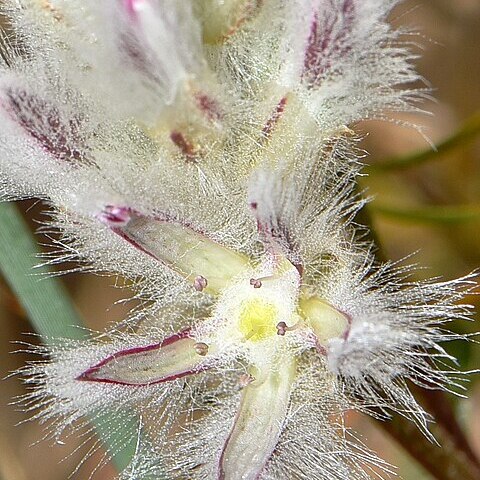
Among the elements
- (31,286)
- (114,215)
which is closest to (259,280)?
(114,215)

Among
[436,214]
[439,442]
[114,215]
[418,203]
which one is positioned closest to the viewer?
[114,215]

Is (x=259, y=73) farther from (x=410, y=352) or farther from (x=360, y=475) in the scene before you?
(x=360, y=475)

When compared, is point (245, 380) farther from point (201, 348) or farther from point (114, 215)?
point (114, 215)

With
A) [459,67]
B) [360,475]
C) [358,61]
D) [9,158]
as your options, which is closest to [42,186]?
[9,158]

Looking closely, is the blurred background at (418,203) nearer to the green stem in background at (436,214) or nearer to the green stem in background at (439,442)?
the green stem in background at (436,214)

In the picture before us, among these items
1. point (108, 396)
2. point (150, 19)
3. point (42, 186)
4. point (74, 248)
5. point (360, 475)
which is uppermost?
point (150, 19)

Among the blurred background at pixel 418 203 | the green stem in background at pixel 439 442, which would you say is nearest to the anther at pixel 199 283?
the green stem in background at pixel 439 442
